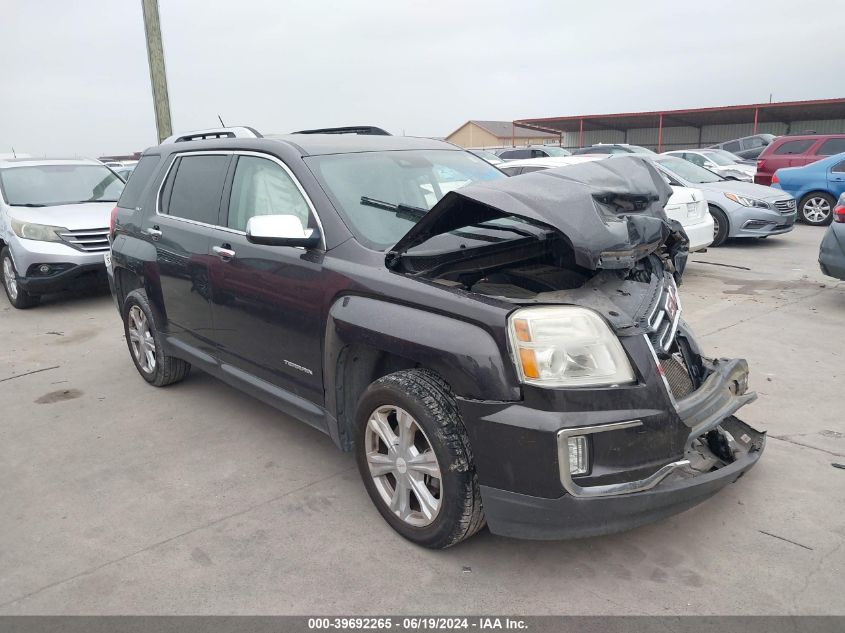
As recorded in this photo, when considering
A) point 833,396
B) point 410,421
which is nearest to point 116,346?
point 410,421

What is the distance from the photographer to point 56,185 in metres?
9.09

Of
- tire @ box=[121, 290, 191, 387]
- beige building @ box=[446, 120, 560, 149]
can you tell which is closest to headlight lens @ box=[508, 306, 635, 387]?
tire @ box=[121, 290, 191, 387]

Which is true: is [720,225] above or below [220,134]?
below

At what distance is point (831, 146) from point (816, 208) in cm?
278

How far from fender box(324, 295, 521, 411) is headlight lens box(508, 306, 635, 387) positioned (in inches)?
3.4

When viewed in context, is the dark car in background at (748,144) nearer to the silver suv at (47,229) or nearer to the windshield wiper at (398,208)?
the silver suv at (47,229)

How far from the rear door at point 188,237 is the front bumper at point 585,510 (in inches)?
96.0

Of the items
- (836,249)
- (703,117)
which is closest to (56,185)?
(836,249)

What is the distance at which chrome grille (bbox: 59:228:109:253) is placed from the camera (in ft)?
26.6

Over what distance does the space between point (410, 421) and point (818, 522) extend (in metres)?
1.92

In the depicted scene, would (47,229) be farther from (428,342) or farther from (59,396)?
(428,342)

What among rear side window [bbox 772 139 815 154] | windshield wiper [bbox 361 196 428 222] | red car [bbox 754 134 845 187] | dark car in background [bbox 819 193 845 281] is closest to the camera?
windshield wiper [bbox 361 196 428 222]

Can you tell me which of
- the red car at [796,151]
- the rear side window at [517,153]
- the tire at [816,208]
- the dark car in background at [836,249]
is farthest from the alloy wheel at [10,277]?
the red car at [796,151]

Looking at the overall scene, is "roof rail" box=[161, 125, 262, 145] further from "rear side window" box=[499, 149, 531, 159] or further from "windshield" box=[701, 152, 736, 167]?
"windshield" box=[701, 152, 736, 167]
